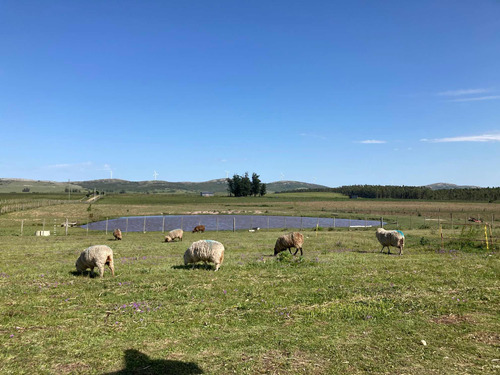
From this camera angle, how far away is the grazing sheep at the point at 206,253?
16.2 m

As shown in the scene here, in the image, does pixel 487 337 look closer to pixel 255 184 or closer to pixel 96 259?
pixel 96 259

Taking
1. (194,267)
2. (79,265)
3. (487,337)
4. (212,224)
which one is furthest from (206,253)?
(212,224)

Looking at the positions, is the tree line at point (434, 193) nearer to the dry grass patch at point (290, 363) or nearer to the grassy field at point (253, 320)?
the grassy field at point (253, 320)

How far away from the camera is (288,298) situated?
1141 centimetres

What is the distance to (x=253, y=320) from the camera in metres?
9.39

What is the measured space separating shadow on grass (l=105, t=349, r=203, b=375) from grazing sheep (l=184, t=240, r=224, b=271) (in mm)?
8993

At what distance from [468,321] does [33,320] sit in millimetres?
12103

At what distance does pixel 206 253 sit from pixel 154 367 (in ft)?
31.7

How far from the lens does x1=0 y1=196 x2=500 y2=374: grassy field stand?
6.90 metres

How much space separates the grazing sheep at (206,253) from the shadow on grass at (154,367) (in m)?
8.99

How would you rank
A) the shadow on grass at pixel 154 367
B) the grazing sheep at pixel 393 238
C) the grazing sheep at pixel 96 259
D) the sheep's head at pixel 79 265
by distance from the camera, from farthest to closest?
1. the grazing sheep at pixel 393 238
2. the sheep's head at pixel 79 265
3. the grazing sheep at pixel 96 259
4. the shadow on grass at pixel 154 367

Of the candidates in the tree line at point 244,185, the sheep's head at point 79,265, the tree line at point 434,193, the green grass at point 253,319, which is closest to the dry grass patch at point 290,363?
the green grass at point 253,319

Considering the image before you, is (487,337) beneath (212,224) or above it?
above

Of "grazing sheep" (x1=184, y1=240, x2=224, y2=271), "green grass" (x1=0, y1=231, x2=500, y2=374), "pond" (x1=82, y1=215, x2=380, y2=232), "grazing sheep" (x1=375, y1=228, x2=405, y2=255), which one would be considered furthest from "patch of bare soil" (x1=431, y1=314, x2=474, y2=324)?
"pond" (x1=82, y1=215, x2=380, y2=232)
